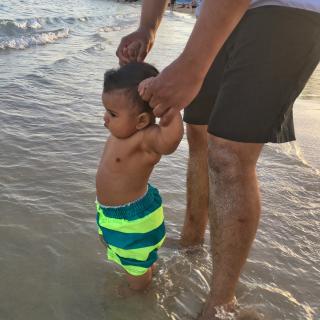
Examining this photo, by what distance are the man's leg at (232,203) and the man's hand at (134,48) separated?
0.64 meters

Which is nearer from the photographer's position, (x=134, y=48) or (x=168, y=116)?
(x=168, y=116)

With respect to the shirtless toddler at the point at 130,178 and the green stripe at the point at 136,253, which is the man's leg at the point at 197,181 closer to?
the shirtless toddler at the point at 130,178

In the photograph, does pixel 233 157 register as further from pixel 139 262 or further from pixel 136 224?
pixel 139 262

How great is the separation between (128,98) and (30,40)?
9021 mm

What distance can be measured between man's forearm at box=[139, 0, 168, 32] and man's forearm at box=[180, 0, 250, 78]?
847mm

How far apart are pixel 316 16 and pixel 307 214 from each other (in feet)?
5.70

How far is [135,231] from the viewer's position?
6.97 ft

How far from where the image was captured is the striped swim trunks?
6.97ft

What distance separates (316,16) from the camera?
71.4 inches

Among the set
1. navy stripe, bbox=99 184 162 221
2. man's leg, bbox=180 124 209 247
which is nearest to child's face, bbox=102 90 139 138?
navy stripe, bbox=99 184 162 221

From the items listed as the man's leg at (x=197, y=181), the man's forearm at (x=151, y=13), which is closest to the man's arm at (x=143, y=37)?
the man's forearm at (x=151, y=13)

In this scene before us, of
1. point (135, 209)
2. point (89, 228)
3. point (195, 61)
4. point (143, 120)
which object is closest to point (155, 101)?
point (195, 61)

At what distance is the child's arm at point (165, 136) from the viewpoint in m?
1.80

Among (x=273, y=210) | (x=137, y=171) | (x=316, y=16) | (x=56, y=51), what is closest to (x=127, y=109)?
(x=137, y=171)
